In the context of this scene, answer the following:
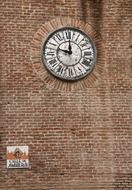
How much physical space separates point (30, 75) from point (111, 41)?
1.92 m

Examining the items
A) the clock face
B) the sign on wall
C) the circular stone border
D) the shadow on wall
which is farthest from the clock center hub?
the sign on wall

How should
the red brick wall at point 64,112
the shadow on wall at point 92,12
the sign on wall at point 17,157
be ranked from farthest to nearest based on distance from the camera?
the shadow on wall at point 92,12, the red brick wall at point 64,112, the sign on wall at point 17,157

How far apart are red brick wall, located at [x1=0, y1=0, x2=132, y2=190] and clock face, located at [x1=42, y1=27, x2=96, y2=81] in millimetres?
282

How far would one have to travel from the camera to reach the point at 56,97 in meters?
11.1

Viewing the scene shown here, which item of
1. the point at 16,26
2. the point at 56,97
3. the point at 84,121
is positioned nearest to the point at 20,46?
the point at 16,26

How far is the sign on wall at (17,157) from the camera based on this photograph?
10.6 metres

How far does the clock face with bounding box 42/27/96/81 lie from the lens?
1125 cm

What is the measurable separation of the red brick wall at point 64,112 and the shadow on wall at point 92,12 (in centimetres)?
2

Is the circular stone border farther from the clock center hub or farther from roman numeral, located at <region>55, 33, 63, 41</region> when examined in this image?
the clock center hub

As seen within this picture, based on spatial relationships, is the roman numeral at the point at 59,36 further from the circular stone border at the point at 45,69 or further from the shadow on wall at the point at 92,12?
the shadow on wall at the point at 92,12

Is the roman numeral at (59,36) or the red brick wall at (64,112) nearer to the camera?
the red brick wall at (64,112)

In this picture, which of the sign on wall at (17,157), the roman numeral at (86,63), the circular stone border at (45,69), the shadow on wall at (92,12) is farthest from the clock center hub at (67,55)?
the sign on wall at (17,157)

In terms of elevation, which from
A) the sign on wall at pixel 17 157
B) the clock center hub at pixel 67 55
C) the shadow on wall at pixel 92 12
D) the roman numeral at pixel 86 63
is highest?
the shadow on wall at pixel 92 12

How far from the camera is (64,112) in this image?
1107cm
